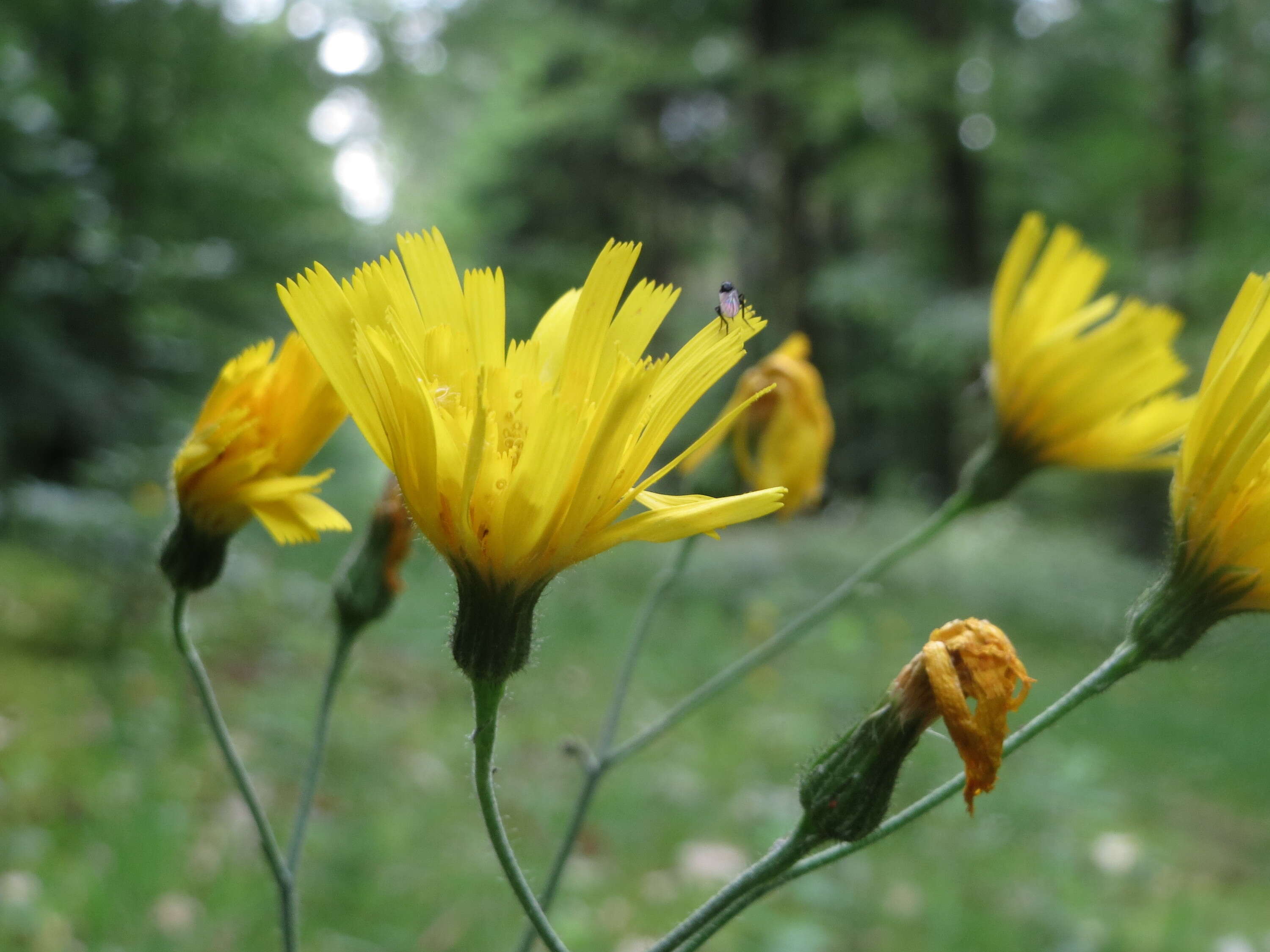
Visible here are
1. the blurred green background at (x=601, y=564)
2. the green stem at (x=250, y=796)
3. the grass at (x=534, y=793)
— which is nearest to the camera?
the green stem at (x=250, y=796)

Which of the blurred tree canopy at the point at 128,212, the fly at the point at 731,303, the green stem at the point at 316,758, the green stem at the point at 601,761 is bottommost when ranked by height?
the green stem at the point at 601,761

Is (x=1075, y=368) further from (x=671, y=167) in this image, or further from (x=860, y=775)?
(x=671, y=167)

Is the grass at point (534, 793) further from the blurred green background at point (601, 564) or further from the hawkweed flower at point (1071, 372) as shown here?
the hawkweed flower at point (1071, 372)

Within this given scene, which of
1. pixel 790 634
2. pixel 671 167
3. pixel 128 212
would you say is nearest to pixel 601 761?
pixel 790 634

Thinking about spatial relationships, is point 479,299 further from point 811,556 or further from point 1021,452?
point 811,556

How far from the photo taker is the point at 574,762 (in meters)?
3.75

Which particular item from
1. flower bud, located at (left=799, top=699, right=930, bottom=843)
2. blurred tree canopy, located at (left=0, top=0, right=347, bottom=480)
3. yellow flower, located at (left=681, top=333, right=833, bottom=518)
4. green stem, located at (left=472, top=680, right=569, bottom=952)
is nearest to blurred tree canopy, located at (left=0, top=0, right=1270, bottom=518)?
blurred tree canopy, located at (left=0, top=0, right=347, bottom=480)

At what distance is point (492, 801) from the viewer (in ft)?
2.06

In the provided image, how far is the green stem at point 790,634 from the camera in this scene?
3.32ft

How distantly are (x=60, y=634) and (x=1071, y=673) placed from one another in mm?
5677

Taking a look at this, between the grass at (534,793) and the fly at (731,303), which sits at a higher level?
the fly at (731,303)

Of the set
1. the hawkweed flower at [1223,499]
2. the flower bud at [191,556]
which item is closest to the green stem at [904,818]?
the hawkweed flower at [1223,499]

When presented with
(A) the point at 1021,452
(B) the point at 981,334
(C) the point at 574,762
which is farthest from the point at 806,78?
(A) the point at 1021,452

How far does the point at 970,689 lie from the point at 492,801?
1.22 feet
